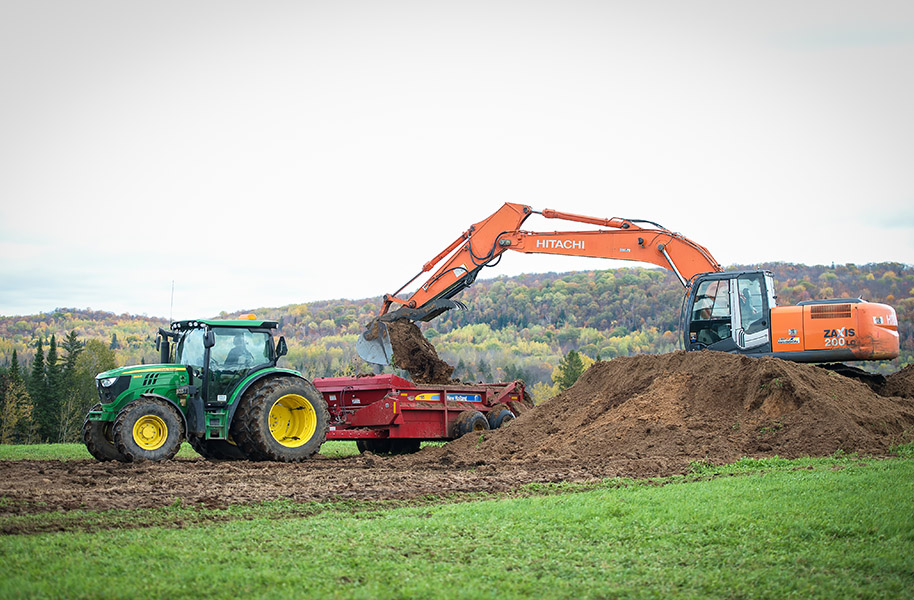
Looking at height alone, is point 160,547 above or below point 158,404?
below

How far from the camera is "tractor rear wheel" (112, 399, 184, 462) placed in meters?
12.1

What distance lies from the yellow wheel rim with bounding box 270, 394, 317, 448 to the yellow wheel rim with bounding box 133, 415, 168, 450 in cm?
194

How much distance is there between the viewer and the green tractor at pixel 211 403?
1248 cm

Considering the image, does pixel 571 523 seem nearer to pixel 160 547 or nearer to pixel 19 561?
pixel 160 547

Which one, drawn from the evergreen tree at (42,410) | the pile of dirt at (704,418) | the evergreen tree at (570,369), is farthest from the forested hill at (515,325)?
the pile of dirt at (704,418)

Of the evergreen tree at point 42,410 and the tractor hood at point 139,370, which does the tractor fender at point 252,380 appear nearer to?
the tractor hood at point 139,370

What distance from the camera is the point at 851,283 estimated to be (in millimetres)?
38938

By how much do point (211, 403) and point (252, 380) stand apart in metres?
0.75

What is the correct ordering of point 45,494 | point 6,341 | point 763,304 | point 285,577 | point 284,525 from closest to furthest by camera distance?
point 285,577, point 284,525, point 45,494, point 763,304, point 6,341

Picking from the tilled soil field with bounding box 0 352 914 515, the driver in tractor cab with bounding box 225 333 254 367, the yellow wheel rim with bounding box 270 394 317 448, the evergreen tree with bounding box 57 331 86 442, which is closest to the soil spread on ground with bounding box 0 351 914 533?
the tilled soil field with bounding box 0 352 914 515

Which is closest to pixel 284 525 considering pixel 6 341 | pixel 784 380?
pixel 784 380

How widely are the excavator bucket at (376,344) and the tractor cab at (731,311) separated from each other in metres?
6.91

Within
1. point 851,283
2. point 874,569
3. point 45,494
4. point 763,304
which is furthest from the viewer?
point 851,283

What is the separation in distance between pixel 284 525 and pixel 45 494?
3232 mm
